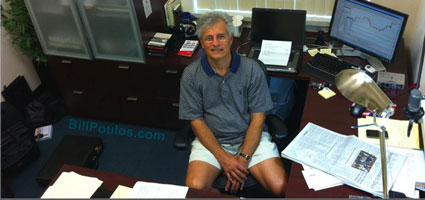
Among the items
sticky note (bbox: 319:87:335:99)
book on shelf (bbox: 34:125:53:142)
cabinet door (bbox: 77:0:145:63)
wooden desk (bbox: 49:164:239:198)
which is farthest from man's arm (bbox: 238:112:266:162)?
book on shelf (bbox: 34:125:53:142)

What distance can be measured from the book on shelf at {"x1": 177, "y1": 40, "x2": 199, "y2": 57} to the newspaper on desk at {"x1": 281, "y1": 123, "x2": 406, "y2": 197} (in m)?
1.07

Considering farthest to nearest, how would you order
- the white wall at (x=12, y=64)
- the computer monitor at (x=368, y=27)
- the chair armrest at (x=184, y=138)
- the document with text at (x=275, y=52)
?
the white wall at (x=12, y=64)
the document with text at (x=275, y=52)
the computer monitor at (x=368, y=27)
the chair armrest at (x=184, y=138)

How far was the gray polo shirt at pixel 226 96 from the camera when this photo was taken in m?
2.18

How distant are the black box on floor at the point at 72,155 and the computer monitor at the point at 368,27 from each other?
186 centimetres

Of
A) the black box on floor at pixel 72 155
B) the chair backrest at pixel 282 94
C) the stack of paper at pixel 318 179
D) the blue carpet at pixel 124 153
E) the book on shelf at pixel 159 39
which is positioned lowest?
the blue carpet at pixel 124 153

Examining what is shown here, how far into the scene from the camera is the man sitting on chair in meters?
2.08

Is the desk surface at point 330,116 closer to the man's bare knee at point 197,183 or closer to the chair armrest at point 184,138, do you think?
the man's bare knee at point 197,183

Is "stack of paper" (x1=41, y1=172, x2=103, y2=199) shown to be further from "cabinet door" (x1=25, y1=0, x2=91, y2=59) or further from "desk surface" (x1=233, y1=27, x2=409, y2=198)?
"cabinet door" (x1=25, y1=0, x2=91, y2=59)

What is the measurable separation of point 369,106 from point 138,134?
2128mm

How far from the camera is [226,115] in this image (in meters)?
2.24

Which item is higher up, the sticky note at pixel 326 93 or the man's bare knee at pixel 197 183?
the sticky note at pixel 326 93

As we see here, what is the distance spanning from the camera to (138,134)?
3.20 metres

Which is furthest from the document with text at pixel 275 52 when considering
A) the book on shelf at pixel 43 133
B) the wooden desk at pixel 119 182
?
the book on shelf at pixel 43 133

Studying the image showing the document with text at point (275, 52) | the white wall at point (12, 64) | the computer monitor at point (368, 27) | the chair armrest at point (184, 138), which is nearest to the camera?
the chair armrest at point (184, 138)
